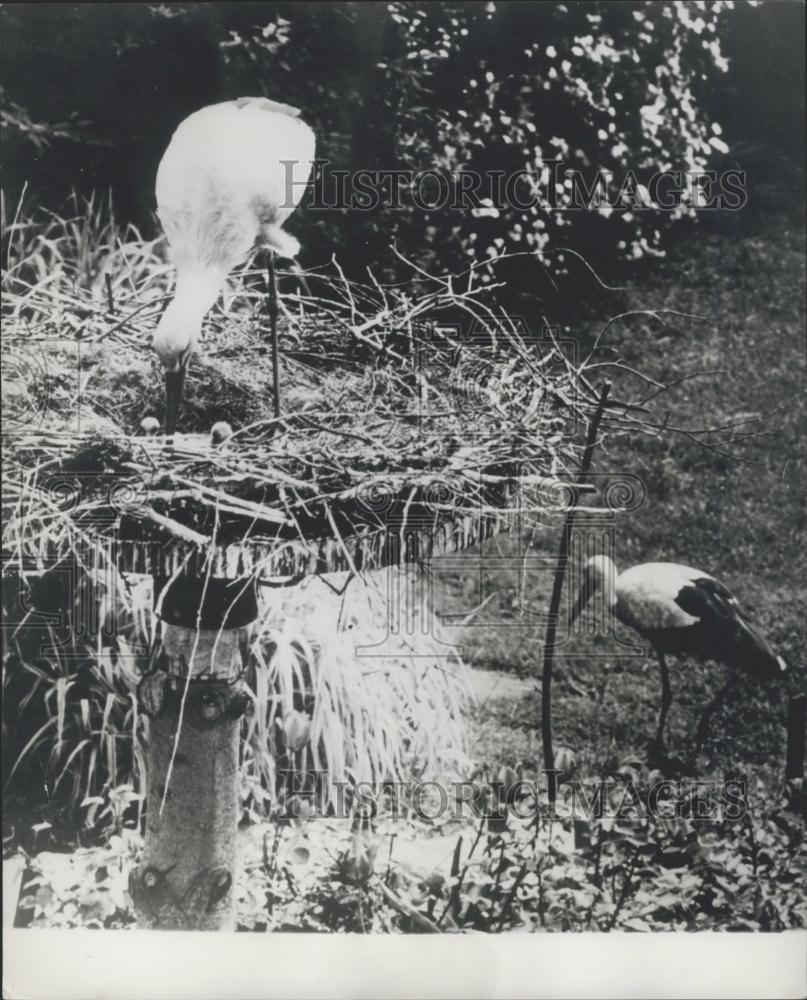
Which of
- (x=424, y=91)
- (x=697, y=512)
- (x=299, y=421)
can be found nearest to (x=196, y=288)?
(x=299, y=421)

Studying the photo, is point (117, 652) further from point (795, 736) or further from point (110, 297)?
point (795, 736)

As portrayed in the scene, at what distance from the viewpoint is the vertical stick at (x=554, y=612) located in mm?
2147

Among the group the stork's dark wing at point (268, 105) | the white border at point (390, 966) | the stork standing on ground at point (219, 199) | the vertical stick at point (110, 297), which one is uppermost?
the stork's dark wing at point (268, 105)

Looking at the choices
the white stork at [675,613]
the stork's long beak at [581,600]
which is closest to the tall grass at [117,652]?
the stork's long beak at [581,600]

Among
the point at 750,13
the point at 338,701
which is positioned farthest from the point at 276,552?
the point at 750,13

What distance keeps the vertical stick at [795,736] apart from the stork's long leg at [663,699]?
0.97ft

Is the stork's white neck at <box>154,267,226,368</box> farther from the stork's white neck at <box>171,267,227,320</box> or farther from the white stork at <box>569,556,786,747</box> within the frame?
the white stork at <box>569,556,786,747</box>

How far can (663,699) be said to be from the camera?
216 centimetres

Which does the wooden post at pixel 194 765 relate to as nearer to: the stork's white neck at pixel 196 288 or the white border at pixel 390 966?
the white border at pixel 390 966

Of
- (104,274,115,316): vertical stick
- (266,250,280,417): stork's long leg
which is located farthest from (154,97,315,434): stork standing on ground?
(104,274,115,316): vertical stick

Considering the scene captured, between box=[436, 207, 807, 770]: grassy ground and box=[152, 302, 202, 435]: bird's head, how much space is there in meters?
0.78

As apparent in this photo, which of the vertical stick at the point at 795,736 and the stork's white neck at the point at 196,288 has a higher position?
the stork's white neck at the point at 196,288

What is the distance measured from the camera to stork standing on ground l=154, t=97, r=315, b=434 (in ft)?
6.69

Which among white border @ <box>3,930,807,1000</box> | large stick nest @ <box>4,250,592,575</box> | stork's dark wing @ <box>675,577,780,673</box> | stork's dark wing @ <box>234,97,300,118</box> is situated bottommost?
white border @ <box>3,930,807,1000</box>
